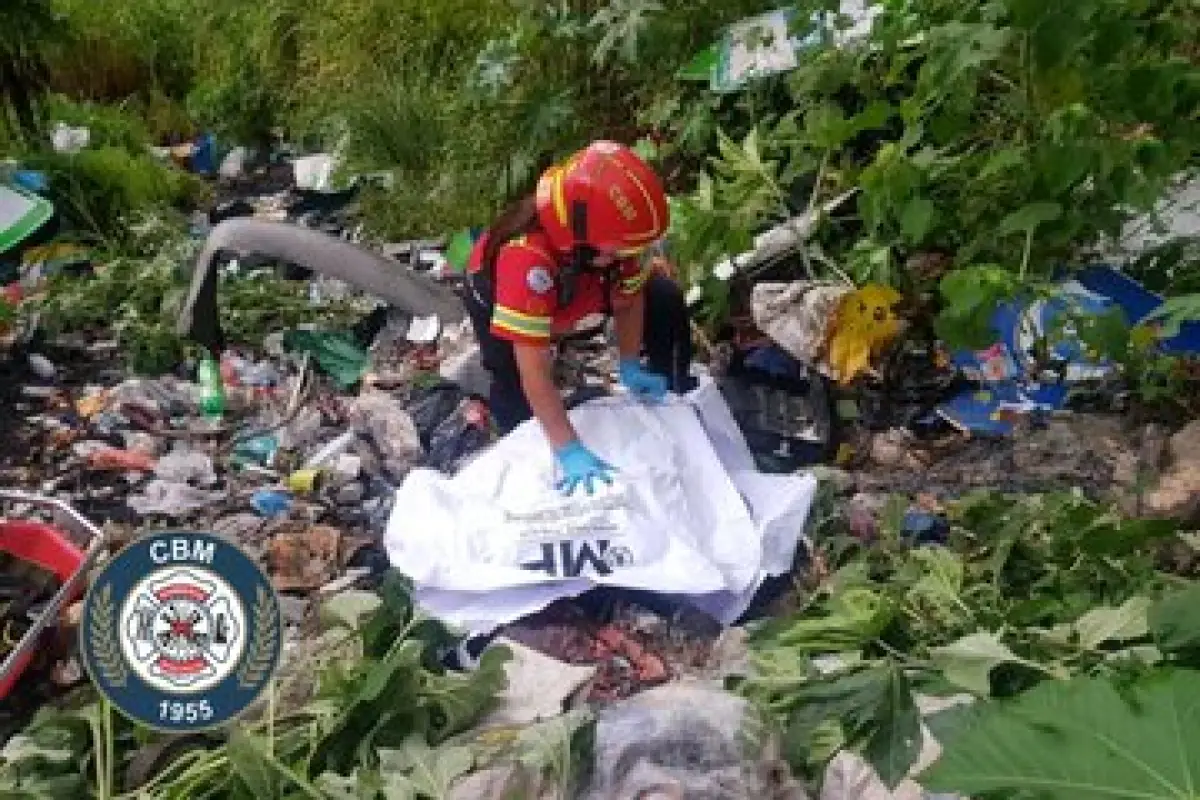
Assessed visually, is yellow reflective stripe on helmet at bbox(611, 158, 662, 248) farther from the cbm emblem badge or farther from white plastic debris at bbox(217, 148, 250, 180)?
white plastic debris at bbox(217, 148, 250, 180)

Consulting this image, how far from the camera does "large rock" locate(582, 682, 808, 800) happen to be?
74.4 inches

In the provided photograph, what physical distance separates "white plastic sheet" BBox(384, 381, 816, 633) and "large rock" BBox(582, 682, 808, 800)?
0.92 meters

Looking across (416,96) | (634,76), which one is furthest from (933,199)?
(416,96)

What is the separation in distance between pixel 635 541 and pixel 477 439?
0.90m

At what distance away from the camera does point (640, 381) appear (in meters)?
3.58

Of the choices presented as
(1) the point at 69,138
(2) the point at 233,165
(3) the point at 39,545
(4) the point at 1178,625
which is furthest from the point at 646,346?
(2) the point at 233,165

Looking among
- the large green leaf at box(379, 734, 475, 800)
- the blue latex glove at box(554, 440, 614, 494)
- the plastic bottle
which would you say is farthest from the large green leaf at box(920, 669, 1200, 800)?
the plastic bottle

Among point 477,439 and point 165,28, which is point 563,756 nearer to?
point 477,439

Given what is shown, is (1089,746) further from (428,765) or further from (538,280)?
(538,280)

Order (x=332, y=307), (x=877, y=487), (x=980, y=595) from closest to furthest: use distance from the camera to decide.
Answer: (x=980, y=595) → (x=877, y=487) → (x=332, y=307)

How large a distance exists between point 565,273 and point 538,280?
0.08 m

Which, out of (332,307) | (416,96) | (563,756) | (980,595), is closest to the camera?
(563,756)

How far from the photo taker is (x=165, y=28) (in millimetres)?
7449

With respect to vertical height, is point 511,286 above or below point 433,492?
above
